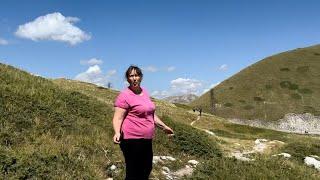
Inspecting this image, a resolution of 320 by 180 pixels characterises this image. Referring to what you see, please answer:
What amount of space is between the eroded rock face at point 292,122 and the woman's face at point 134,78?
10632cm

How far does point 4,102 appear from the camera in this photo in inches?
641

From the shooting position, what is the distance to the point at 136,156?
383 inches

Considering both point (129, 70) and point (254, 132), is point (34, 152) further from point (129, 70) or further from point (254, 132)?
point (254, 132)

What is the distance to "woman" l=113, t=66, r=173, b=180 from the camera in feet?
31.8

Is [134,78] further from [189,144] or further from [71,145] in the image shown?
[189,144]

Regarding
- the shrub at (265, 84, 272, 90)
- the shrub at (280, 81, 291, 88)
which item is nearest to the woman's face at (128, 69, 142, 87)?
the shrub at (265, 84, 272, 90)

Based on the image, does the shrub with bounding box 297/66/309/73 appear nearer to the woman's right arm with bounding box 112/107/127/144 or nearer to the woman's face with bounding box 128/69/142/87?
the woman's face with bounding box 128/69/142/87

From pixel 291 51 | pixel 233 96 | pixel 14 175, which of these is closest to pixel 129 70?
pixel 14 175

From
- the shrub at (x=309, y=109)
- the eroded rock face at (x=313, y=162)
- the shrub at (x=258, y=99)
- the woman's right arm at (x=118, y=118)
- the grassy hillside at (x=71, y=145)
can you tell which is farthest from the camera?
the shrub at (x=258, y=99)

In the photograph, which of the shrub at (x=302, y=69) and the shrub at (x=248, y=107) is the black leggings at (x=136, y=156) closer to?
the shrub at (x=248, y=107)

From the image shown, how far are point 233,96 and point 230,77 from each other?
1783 cm

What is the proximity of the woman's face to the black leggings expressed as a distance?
122 centimetres

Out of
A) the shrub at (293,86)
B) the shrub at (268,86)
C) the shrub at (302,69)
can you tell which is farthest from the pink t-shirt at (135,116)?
the shrub at (302,69)

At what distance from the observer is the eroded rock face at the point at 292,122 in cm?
11522
